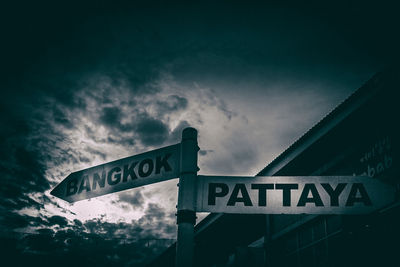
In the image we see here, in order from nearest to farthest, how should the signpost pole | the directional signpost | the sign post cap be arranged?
the signpost pole < the directional signpost < the sign post cap

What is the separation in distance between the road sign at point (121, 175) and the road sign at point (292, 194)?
1.26ft

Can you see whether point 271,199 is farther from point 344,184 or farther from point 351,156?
point 351,156

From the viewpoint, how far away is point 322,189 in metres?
3.07

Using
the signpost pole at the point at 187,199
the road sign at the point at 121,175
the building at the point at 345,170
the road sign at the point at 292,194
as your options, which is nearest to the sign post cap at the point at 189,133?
the signpost pole at the point at 187,199

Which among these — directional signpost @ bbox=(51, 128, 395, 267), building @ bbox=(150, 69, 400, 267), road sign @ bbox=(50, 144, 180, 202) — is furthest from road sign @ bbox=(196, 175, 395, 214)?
road sign @ bbox=(50, 144, 180, 202)

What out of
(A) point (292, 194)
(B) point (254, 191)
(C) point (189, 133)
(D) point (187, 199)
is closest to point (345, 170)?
(A) point (292, 194)

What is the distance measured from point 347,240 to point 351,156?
4.08 metres

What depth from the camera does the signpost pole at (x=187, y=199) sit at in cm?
257

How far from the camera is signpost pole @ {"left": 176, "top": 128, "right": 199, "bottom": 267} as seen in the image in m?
2.57

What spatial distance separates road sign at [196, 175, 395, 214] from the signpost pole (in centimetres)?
10

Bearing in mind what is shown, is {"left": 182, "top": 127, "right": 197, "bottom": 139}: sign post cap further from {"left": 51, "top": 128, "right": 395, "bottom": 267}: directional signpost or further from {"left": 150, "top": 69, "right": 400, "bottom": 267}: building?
{"left": 150, "top": 69, "right": 400, "bottom": 267}: building

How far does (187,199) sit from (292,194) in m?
0.97

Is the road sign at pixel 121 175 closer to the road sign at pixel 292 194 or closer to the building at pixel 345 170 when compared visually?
the road sign at pixel 292 194

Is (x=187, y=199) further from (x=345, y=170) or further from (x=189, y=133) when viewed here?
(x=345, y=170)
